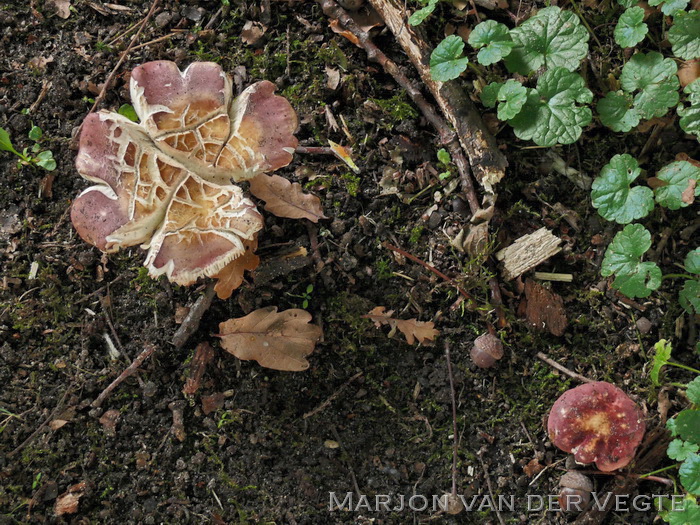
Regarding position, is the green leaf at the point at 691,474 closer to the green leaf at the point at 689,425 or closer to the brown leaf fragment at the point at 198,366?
the green leaf at the point at 689,425

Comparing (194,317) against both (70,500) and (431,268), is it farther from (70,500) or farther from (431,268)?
(431,268)

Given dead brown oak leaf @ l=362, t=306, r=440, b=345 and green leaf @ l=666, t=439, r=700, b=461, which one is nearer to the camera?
green leaf @ l=666, t=439, r=700, b=461

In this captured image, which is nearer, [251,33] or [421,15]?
[421,15]

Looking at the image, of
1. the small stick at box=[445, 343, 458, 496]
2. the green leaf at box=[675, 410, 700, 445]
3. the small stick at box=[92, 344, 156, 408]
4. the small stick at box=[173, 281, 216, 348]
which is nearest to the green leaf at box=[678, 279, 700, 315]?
the green leaf at box=[675, 410, 700, 445]

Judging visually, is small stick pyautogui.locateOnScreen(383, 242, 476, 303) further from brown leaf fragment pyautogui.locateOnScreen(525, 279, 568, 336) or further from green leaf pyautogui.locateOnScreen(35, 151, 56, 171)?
green leaf pyautogui.locateOnScreen(35, 151, 56, 171)

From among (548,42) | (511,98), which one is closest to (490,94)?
(511,98)

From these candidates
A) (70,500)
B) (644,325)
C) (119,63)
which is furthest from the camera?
(119,63)

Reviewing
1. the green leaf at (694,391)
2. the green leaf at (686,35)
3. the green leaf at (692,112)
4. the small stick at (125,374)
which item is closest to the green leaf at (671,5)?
the green leaf at (686,35)
